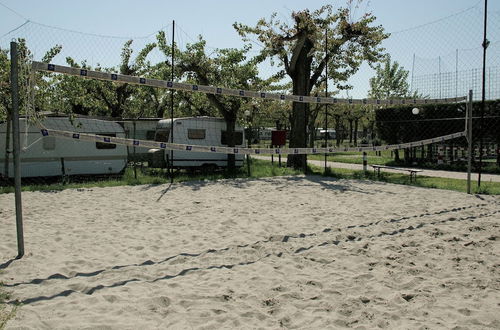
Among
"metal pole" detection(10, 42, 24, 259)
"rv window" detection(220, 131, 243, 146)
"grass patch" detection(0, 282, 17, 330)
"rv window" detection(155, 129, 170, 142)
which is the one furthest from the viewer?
"rv window" detection(220, 131, 243, 146)

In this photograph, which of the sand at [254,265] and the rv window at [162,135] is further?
the rv window at [162,135]

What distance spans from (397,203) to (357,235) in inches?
110

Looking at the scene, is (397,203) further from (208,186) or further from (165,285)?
(165,285)

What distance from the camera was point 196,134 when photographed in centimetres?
1432

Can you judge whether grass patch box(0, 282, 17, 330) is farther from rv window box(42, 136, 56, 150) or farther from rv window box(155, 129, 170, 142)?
rv window box(155, 129, 170, 142)

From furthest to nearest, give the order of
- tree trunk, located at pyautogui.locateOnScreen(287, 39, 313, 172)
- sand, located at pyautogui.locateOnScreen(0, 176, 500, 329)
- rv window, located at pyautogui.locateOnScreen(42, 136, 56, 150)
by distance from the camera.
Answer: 1. tree trunk, located at pyautogui.locateOnScreen(287, 39, 313, 172)
2. rv window, located at pyautogui.locateOnScreen(42, 136, 56, 150)
3. sand, located at pyautogui.locateOnScreen(0, 176, 500, 329)

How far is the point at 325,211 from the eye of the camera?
7.07 m

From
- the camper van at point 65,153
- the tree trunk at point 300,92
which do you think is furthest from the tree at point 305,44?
the camper van at point 65,153

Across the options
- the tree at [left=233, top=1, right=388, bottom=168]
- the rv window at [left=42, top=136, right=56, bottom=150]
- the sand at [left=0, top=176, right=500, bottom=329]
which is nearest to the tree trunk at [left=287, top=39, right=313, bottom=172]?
the tree at [left=233, top=1, right=388, bottom=168]

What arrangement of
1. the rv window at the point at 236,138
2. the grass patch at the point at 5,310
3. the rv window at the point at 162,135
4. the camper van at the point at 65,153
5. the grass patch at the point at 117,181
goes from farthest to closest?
the rv window at the point at 236,138
the rv window at the point at 162,135
the camper van at the point at 65,153
the grass patch at the point at 117,181
the grass patch at the point at 5,310

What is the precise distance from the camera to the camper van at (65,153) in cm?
1134

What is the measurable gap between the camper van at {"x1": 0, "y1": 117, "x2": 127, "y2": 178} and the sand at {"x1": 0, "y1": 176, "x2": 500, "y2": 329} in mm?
4012

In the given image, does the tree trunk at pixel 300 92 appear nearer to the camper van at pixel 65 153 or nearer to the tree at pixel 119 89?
the camper van at pixel 65 153

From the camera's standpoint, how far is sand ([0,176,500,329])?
3125mm
